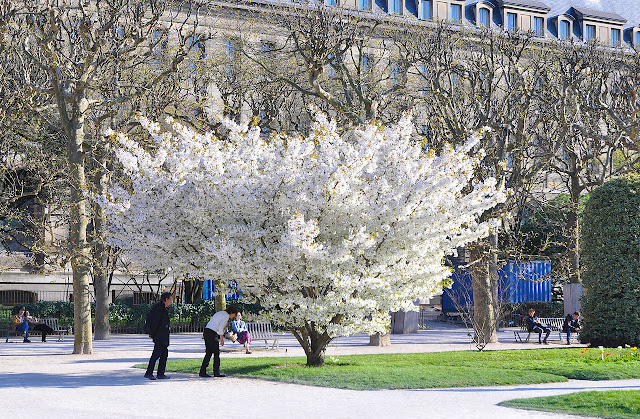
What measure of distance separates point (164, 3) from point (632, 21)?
4684 centimetres

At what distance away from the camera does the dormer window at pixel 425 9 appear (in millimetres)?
52906

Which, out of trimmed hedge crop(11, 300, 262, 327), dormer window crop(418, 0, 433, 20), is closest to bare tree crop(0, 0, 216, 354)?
trimmed hedge crop(11, 300, 262, 327)

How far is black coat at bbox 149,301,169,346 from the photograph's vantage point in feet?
49.7

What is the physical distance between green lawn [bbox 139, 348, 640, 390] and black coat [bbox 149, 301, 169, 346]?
5.79 ft

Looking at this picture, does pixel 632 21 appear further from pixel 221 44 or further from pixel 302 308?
pixel 302 308

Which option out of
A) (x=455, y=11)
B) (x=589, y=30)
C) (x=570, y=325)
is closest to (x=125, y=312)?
(x=570, y=325)

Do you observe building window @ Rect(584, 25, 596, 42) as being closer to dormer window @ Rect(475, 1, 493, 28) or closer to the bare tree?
dormer window @ Rect(475, 1, 493, 28)

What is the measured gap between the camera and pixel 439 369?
16.2 meters

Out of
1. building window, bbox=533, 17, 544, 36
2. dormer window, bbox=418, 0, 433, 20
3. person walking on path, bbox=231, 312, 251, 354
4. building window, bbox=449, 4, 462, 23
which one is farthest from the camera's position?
building window, bbox=533, 17, 544, 36

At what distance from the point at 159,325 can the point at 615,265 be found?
43.0 feet

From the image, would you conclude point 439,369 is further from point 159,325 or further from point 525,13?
point 525,13

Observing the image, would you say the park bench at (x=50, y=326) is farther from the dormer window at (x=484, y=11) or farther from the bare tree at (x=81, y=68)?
the dormer window at (x=484, y=11)

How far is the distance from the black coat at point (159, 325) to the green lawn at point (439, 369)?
1763 mm

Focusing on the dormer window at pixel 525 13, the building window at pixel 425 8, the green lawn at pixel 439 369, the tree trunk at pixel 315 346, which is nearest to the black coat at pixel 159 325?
the green lawn at pixel 439 369
